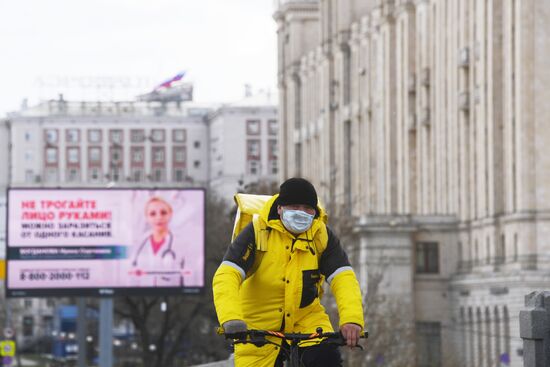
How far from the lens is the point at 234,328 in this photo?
→ 31.3ft

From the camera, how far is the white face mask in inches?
397

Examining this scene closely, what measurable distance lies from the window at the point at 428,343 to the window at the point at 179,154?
11675 cm

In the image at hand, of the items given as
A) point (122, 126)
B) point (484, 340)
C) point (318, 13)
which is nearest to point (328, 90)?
point (318, 13)

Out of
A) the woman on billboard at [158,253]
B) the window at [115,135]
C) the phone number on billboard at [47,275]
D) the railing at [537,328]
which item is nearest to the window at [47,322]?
the window at [115,135]

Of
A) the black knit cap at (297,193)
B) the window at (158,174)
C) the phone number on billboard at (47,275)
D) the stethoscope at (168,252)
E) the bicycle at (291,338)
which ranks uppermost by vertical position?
the window at (158,174)

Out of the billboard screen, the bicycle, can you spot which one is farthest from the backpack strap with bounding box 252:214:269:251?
the billboard screen

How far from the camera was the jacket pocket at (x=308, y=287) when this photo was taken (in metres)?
10.2

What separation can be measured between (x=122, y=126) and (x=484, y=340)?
12099 cm

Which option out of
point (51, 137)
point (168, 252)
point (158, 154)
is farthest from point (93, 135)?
point (168, 252)

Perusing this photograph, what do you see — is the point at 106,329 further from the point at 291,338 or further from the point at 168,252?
the point at 291,338

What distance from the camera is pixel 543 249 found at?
6844 centimetres

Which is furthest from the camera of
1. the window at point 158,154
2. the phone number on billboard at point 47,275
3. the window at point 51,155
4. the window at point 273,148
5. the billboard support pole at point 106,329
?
the window at point 158,154

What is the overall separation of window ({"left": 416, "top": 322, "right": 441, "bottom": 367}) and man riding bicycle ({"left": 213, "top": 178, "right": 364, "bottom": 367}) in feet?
191

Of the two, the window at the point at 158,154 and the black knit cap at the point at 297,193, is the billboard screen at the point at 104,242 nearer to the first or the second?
the black knit cap at the point at 297,193
